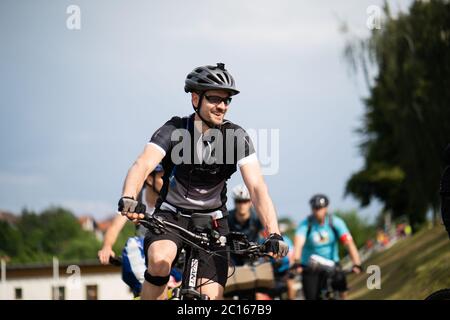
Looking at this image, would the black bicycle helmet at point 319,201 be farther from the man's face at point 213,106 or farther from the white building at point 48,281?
the man's face at point 213,106

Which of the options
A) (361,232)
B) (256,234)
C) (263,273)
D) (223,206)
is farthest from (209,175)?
(361,232)

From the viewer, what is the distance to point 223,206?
719 cm

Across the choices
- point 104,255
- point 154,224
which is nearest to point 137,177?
point 154,224

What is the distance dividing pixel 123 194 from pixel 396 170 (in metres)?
57.3

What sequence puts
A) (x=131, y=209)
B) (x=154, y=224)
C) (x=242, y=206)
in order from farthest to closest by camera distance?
(x=242, y=206) → (x=154, y=224) → (x=131, y=209)

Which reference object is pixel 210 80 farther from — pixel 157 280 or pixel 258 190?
pixel 157 280

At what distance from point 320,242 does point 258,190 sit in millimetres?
6717

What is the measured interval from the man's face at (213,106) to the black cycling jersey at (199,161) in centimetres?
11

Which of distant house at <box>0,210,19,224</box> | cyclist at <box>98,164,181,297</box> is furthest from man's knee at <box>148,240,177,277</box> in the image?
distant house at <box>0,210,19,224</box>

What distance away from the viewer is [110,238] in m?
9.71

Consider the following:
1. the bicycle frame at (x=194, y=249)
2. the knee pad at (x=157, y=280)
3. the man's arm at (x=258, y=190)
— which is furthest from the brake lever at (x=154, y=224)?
the man's arm at (x=258, y=190)

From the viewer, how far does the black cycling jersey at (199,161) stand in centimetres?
699

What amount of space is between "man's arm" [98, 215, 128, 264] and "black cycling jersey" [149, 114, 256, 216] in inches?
94.3
